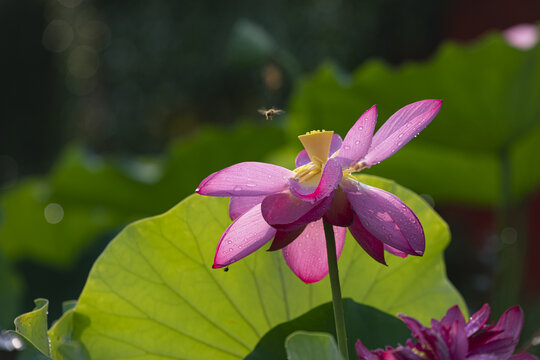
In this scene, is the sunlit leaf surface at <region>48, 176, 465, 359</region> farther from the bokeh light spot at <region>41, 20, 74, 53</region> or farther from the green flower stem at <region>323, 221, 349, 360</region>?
the bokeh light spot at <region>41, 20, 74, 53</region>

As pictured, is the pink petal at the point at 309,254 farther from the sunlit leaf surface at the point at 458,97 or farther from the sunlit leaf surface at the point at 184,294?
the sunlit leaf surface at the point at 458,97

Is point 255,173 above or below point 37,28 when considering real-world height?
below

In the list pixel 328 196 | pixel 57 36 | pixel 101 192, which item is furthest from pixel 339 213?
pixel 57 36

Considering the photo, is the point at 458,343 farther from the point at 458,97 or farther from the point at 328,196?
the point at 458,97

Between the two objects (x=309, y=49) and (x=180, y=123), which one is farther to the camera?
(x=180, y=123)

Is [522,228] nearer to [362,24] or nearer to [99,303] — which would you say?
[99,303]

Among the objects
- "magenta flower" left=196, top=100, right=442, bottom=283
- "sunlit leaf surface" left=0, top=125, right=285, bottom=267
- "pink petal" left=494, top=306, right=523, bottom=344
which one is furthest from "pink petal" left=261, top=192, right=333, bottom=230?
"sunlit leaf surface" left=0, top=125, right=285, bottom=267

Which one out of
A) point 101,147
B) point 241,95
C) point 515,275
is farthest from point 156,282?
point 101,147
